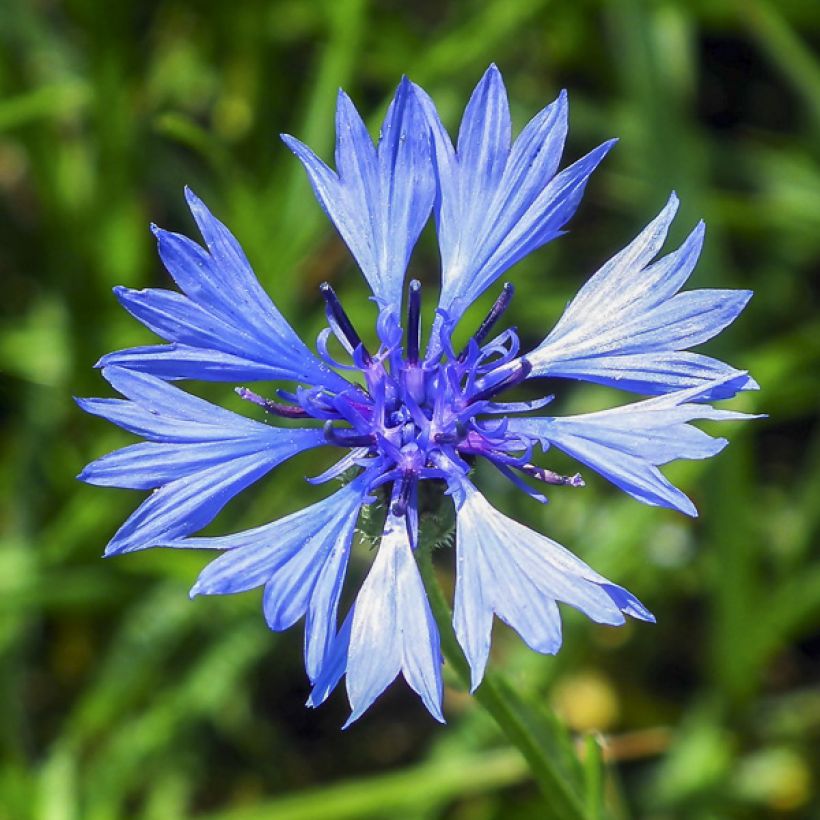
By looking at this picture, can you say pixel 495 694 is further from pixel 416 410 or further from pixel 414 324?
pixel 414 324

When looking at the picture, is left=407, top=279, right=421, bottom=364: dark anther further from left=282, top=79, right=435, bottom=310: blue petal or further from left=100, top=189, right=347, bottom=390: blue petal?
left=100, top=189, right=347, bottom=390: blue petal

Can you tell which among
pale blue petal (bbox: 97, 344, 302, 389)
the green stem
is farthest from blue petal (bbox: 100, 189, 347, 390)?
the green stem

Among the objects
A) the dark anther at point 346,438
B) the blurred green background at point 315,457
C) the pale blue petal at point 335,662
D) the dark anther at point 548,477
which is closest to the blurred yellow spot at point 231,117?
the blurred green background at point 315,457

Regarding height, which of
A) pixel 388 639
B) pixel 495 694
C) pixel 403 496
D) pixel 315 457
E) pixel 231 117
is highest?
pixel 231 117

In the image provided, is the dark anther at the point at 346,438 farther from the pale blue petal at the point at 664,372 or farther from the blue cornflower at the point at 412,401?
the pale blue petal at the point at 664,372

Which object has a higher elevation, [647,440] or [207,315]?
[207,315]

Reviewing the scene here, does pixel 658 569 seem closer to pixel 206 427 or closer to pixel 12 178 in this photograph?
pixel 206 427

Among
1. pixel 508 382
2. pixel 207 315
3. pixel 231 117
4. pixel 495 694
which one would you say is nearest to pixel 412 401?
pixel 508 382

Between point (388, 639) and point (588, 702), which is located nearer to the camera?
point (388, 639)
